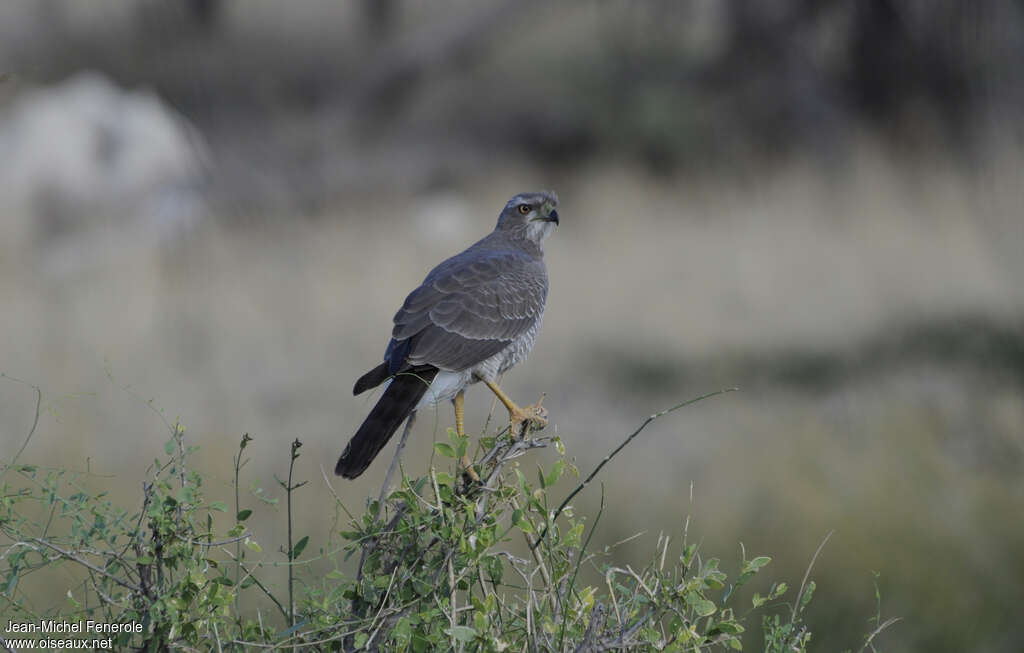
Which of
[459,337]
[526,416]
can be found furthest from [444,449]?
[459,337]

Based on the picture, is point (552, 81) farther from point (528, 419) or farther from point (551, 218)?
point (528, 419)

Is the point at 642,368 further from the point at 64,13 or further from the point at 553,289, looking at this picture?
the point at 64,13

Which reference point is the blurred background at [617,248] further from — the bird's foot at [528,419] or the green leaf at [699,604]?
the green leaf at [699,604]

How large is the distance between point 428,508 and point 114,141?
7.93 metres

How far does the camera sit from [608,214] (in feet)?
34.0

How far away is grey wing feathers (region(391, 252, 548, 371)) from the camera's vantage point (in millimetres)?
3467

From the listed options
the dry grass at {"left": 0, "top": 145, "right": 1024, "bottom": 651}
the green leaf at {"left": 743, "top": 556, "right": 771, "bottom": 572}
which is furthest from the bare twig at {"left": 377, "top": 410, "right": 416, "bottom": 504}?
the dry grass at {"left": 0, "top": 145, "right": 1024, "bottom": 651}

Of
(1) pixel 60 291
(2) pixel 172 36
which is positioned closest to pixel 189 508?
(2) pixel 172 36

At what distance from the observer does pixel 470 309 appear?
364 cm

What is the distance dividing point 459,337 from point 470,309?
0.15 m

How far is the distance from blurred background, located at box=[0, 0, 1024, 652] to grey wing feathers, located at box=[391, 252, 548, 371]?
3.36 m

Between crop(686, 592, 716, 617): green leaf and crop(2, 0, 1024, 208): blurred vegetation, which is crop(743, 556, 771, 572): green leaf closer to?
crop(686, 592, 716, 617): green leaf

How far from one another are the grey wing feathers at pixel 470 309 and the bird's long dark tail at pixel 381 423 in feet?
0.55

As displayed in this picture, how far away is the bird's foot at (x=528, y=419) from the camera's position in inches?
114
